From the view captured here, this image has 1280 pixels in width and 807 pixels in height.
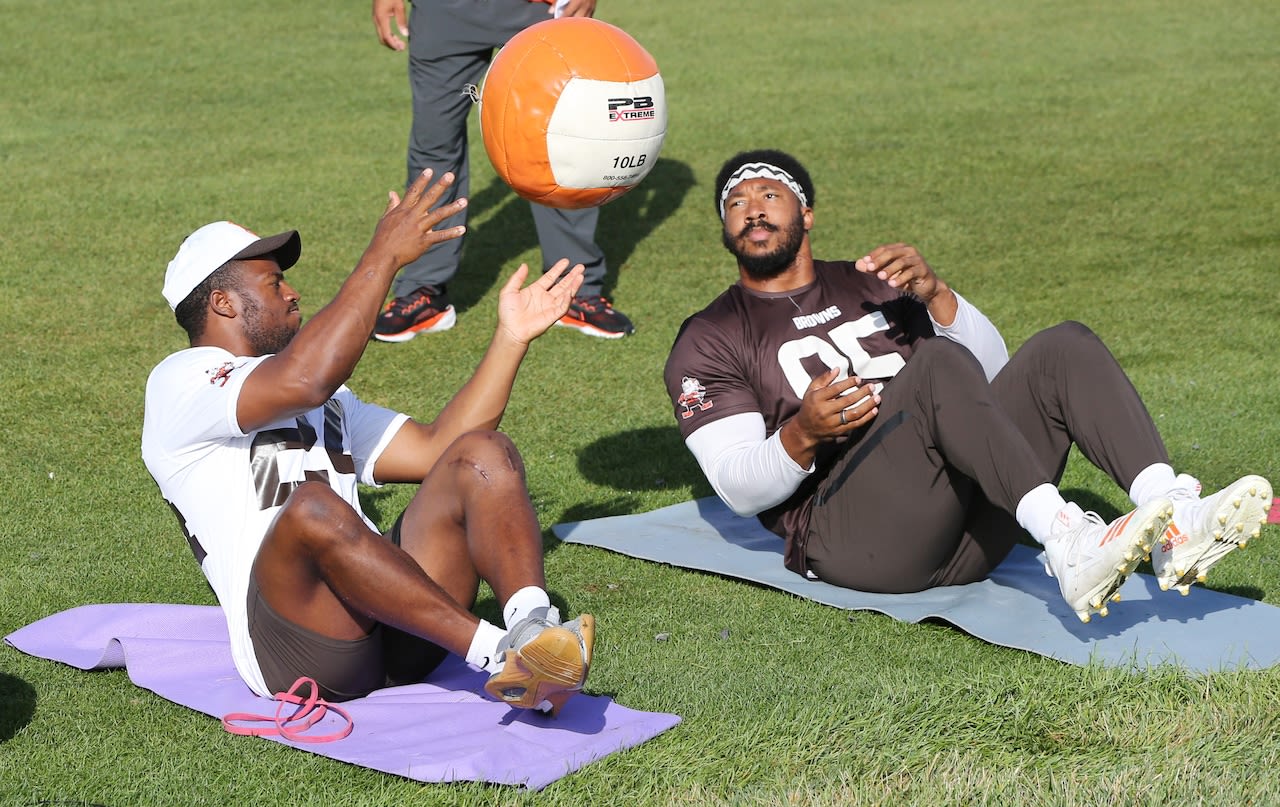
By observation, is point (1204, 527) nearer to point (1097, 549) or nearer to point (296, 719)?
point (1097, 549)

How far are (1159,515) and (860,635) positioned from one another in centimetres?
117

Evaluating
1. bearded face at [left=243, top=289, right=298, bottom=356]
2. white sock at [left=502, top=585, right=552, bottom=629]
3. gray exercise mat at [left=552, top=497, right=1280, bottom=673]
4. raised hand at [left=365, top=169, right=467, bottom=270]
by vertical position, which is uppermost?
raised hand at [left=365, top=169, right=467, bottom=270]

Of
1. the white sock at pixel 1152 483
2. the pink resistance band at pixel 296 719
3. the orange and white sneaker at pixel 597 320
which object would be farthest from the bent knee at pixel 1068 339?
the orange and white sneaker at pixel 597 320

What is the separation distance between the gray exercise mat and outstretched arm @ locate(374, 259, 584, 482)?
3.96 ft

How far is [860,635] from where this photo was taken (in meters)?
4.98

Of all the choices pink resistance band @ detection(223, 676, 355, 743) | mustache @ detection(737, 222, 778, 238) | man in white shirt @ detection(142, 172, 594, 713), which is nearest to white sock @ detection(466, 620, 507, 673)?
man in white shirt @ detection(142, 172, 594, 713)

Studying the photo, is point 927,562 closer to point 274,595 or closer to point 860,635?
point 860,635

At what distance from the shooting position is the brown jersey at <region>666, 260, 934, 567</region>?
5492 millimetres

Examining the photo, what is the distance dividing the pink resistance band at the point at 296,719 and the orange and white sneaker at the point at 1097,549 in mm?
2153

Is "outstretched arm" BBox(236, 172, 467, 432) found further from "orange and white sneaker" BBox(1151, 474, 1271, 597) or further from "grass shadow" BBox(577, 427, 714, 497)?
"grass shadow" BBox(577, 427, 714, 497)

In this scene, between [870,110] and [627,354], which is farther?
[870,110]

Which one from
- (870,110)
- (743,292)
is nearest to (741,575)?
(743,292)

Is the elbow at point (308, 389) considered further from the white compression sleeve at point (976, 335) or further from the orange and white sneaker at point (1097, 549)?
the white compression sleeve at point (976, 335)

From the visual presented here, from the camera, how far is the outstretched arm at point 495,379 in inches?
189
